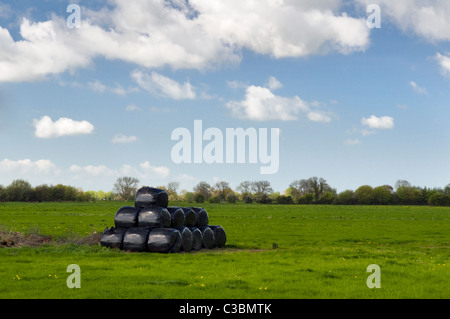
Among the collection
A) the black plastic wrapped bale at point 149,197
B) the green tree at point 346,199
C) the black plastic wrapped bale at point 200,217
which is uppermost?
the black plastic wrapped bale at point 149,197

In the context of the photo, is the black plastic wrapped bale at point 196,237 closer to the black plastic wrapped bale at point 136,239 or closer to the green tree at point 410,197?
the black plastic wrapped bale at point 136,239

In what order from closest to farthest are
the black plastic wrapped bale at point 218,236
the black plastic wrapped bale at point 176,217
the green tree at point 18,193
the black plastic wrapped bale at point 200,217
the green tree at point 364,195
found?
1. the black plastic wrapped bale at point 176,217
2. the black plastic wrapped bale at point 200,217
3. the black plastic wrapped bale at point 218,236
4. the green tree at point 18,193
5. the green tree at point 364,195

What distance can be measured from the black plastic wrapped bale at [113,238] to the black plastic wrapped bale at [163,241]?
4.72 ft

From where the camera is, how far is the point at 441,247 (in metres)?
25.6

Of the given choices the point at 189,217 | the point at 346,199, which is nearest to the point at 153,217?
the point at 189,217

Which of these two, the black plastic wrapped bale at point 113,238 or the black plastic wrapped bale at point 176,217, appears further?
the black plastic wrapped bale at point 176,217

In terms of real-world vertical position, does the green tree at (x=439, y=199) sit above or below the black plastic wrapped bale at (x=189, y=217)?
below

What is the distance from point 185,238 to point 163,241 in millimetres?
1366

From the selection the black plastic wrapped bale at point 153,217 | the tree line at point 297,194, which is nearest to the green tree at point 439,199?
the tree line at point 297,194

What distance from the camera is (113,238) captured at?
2045 cm

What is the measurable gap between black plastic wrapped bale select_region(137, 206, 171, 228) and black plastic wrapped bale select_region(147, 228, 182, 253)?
1.00 feet

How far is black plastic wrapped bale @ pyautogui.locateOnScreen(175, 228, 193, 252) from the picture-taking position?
2059 cm

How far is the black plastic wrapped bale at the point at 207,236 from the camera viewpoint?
22.4m
